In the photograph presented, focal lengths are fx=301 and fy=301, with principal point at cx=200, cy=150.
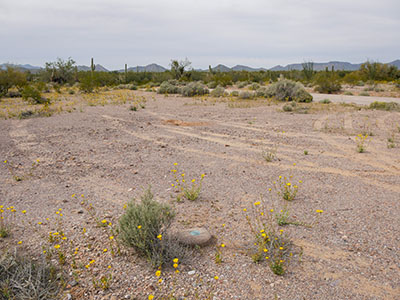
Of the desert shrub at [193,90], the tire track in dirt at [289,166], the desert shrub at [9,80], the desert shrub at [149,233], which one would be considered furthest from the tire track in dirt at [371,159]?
the desert shrub at [9,80]

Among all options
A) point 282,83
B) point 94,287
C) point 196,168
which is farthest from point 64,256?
point 282,83

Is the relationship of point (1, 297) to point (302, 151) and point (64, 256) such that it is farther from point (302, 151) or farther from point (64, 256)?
point (302, 151)

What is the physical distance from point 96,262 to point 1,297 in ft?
3.03

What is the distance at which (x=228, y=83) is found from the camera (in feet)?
111

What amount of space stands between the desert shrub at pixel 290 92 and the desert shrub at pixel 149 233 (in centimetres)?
1486

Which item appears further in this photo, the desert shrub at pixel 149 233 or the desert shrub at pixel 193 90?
the desert shrub at pixel 193 90

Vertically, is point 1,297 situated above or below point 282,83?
below

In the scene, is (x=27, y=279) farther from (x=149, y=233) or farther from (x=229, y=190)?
(x=229, y=190)

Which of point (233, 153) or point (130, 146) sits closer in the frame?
point (233, 153)

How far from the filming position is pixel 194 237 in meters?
3.76

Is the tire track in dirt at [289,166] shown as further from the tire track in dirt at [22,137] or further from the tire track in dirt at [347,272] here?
the tire track in dirt at [22,137]

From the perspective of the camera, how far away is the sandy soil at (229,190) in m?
3.18

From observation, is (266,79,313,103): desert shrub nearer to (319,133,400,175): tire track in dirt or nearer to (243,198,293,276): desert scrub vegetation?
(319,133,400,175): tire track in dirt

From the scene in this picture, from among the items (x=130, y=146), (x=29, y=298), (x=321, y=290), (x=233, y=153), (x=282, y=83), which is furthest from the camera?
(x=282, y=83)
